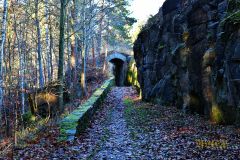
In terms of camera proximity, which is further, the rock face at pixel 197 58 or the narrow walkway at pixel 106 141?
the rock face at pixel 197 58

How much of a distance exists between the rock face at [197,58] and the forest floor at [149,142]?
86 centimetres

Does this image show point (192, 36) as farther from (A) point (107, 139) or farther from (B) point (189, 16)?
(A) point (107, 139)

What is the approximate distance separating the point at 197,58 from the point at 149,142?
5.02 meters

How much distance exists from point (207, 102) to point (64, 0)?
7626 millimetres

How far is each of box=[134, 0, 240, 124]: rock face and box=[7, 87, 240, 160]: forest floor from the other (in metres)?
0.86

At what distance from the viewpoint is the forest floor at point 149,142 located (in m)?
7.97

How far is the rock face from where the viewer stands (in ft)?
33.4

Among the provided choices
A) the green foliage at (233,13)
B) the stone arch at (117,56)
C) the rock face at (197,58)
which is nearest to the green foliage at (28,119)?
the rock face at (197,58)

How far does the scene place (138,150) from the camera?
873 cm

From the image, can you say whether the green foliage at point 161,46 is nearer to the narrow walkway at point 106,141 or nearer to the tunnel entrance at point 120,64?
the narrow walkway at point 106,141

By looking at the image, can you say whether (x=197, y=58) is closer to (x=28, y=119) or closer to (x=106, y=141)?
(x=106, y=141)

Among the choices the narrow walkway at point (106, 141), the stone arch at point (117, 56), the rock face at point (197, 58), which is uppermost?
the stone arch at point (117, 56)

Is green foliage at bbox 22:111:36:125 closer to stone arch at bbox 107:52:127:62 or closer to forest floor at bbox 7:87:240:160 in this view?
forest floor at bbox 7:87:240:160

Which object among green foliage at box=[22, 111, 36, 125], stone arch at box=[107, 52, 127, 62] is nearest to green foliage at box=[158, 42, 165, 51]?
green foliage at box=[22, 111, 36, 125]
